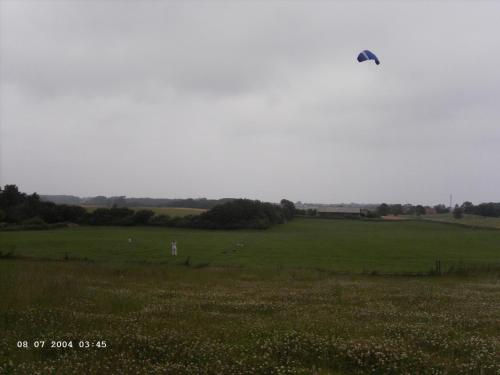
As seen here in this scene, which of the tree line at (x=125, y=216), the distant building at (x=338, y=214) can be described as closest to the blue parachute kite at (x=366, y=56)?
the tree line at (x=125, y=216)

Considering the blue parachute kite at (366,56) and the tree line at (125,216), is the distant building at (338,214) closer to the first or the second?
the tree line at (125,216)

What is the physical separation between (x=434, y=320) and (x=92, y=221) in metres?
107

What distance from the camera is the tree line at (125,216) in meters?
104

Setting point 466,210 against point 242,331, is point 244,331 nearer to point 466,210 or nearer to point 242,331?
point 242,331

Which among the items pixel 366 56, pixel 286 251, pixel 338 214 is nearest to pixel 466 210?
pixel 338 214

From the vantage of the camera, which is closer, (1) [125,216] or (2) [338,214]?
(1) [125,216]

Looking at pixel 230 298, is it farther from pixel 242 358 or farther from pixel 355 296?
pixel 242 358

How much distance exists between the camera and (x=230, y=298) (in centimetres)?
1436

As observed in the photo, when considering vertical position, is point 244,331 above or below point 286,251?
above

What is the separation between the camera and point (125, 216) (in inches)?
4183

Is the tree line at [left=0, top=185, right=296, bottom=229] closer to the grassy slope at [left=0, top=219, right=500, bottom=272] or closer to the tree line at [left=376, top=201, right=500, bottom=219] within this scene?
the grassy slope at [left=0, top=219, right=500, bottom=272]

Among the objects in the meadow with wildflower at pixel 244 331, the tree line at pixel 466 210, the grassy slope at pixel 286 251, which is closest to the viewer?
the meadow with wildflower at pixel 244 331

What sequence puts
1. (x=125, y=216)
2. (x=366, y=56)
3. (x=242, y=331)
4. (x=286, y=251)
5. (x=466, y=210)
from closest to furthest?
(x=242, y=331)
(x=366, y=56)
(x=286, y=251)
(x=125, y=216)
(x=466, y=210)

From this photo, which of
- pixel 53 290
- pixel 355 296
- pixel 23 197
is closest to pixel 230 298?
pixel 355 296
